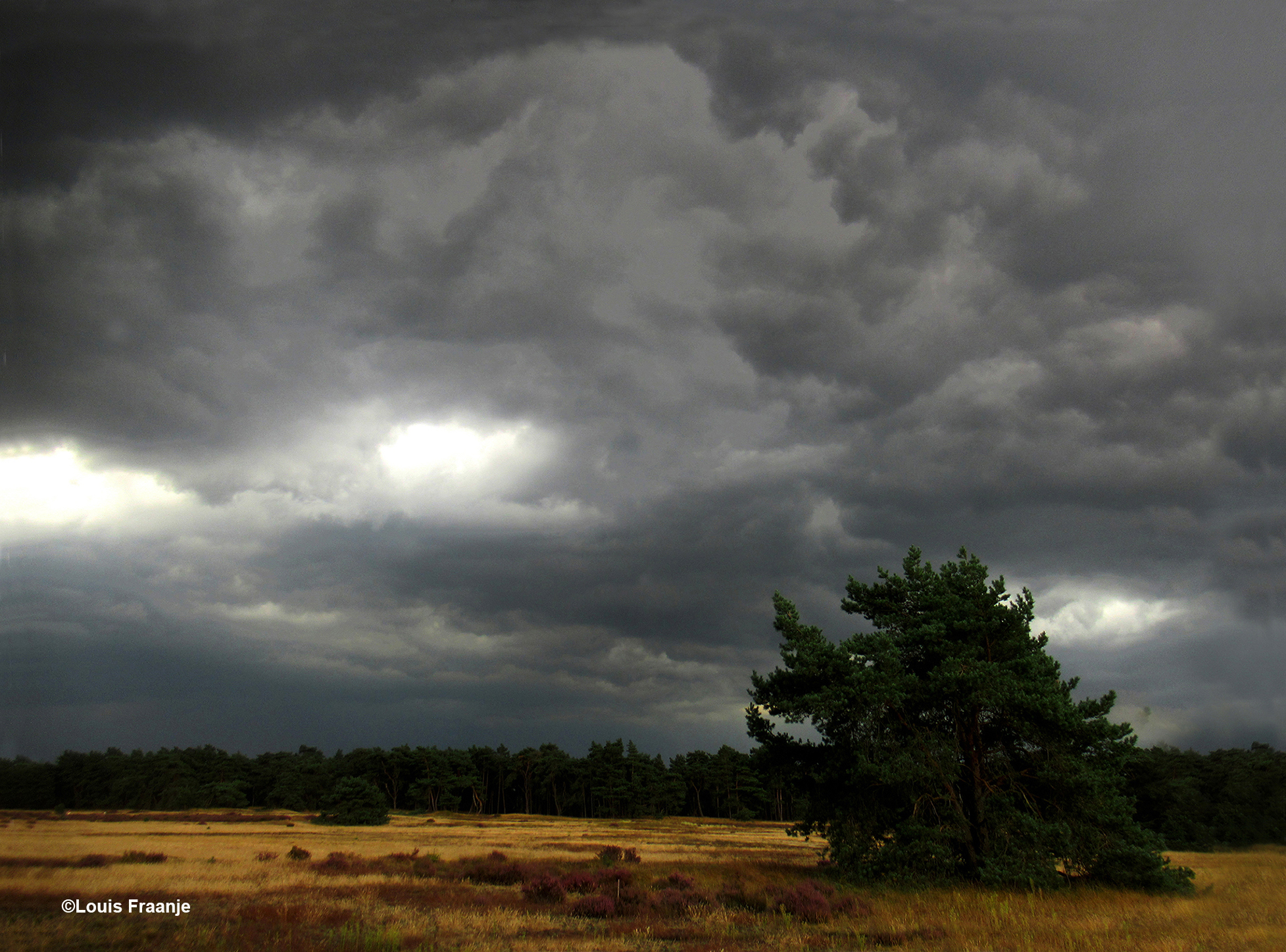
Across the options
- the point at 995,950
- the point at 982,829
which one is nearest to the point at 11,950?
the point at 995,950

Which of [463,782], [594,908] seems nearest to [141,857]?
[594,908]

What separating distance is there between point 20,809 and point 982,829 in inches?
1134

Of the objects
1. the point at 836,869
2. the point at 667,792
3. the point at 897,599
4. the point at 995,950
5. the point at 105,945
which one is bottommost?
the point at 667,792

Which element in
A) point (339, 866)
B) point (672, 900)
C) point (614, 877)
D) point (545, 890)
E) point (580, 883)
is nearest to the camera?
point (672, 900)

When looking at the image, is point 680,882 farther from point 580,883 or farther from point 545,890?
point 545,890

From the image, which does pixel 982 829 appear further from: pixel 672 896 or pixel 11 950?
pixel 11 950

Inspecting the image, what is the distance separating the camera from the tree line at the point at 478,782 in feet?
336

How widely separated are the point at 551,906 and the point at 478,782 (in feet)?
353

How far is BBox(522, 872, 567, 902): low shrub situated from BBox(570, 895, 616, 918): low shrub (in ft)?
6.51

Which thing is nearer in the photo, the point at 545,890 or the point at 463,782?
the point at 545,890

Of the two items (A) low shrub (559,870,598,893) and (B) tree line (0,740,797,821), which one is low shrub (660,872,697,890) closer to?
(A) low shrub (559,870,598,893)

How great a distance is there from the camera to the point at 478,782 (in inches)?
4626

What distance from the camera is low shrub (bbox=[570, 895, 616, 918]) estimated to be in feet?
63.8

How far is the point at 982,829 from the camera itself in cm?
2611
